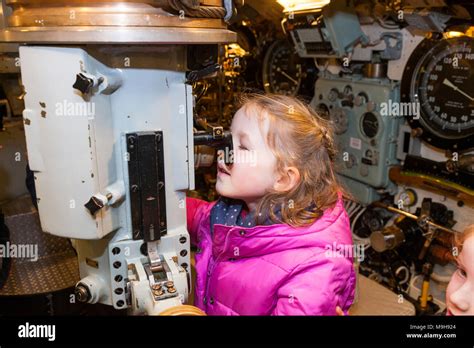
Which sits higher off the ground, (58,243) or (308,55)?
(308,55)

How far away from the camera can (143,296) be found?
3.56 ft

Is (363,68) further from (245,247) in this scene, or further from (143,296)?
(143,296)

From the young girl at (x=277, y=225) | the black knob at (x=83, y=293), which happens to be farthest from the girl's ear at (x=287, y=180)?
the black knob at (x=83, y=293)

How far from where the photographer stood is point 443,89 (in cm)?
267

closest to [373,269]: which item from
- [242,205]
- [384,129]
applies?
[384,129]

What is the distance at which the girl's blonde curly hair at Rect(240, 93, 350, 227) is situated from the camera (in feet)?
4.54

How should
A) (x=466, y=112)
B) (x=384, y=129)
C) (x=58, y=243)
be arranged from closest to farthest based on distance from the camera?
(x=58, y=243) < (x=466, y=112) < (x=384, y=129)

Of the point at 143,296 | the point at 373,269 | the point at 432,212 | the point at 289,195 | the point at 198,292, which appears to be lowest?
the point at 373,269

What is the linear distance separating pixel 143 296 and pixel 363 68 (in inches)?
108

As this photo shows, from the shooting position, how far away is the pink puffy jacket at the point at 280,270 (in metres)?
1.18

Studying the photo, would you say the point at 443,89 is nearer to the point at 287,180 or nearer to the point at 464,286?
the point at 287,180

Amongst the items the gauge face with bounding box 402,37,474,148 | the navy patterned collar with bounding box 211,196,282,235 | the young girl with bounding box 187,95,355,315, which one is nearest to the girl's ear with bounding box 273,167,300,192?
the young girl with bounding box 187,95,355,315

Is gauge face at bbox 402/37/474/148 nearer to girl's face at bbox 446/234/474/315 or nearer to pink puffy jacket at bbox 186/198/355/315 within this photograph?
pink puffy jacket at bbox 186/198/355/315

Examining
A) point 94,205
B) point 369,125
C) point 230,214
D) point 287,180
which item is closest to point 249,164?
point 287,180
